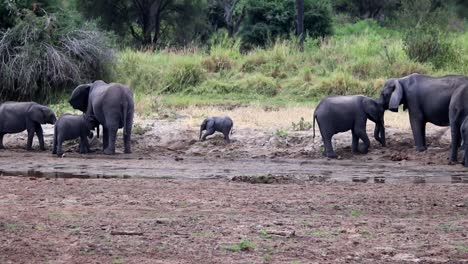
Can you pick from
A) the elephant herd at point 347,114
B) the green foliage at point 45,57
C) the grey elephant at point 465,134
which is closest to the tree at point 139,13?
the green foliage at point 45,57

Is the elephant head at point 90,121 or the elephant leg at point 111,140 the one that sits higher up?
the elephant head at point 90,121

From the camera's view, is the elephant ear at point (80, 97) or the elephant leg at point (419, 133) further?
the elephant ear at point (80, 97)

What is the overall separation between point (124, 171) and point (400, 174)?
168 inches

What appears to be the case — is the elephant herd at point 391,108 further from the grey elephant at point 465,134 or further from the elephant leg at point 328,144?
the grey elephant at point 465,134

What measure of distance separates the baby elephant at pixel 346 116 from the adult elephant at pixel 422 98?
39 cm

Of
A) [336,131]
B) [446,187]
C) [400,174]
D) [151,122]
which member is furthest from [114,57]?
[446,187]

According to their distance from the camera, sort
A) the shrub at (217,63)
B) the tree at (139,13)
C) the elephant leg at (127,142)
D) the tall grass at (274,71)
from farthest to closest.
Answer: the tree at (139,13)
the shrub at (217,63)
the tall grass at (274,71)
the elephant leg at (127,142)

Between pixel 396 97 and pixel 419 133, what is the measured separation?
0.78 m

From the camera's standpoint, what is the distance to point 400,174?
50.6ft

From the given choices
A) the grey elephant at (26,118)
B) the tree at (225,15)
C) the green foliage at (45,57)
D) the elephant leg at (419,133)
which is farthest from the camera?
the tree at (225,15)

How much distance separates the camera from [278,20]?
35094mm

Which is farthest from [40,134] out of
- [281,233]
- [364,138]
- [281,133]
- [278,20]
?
[278,20]

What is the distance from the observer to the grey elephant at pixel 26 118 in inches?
770

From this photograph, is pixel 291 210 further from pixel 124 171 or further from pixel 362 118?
pixel 362 118
